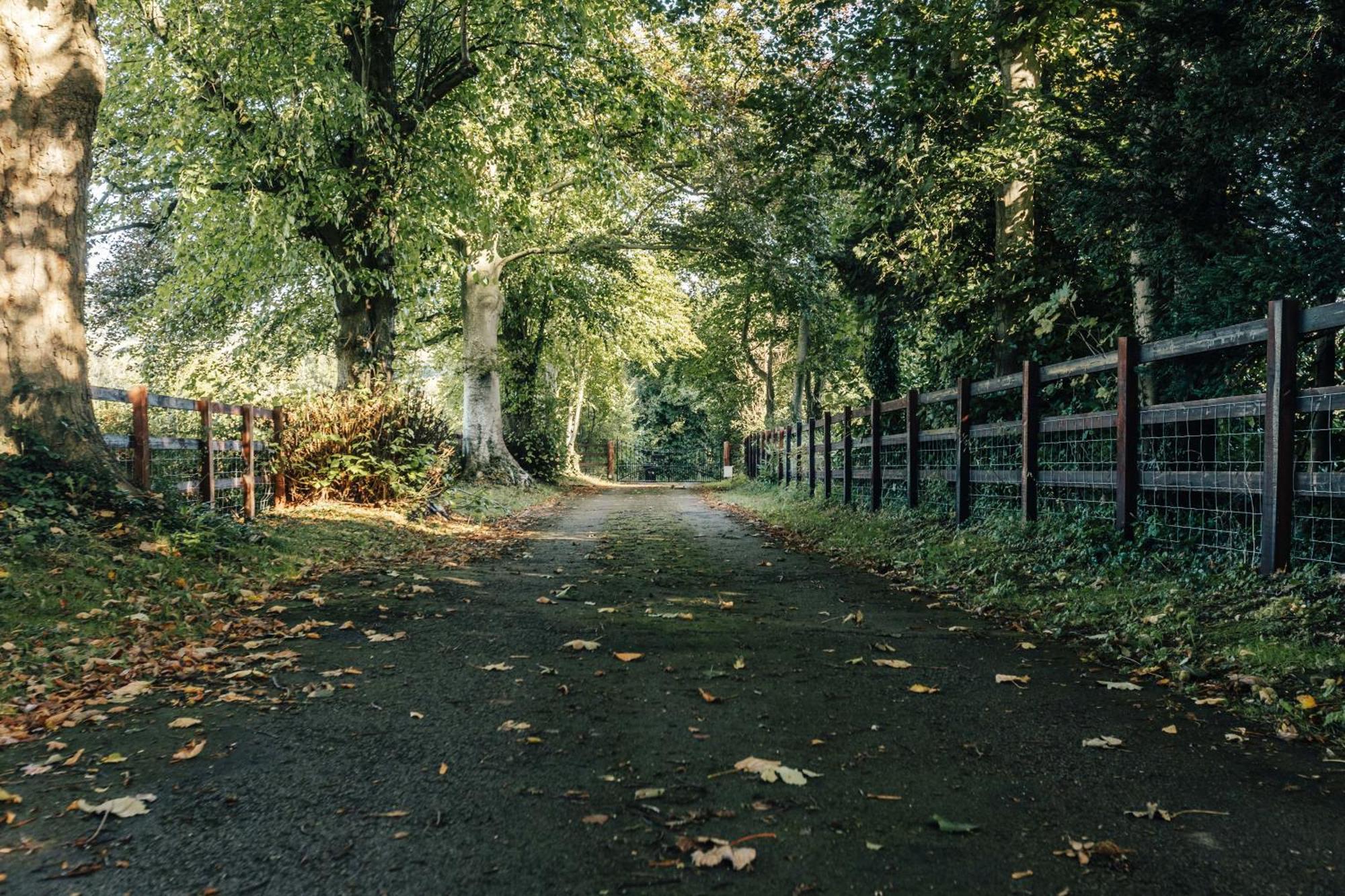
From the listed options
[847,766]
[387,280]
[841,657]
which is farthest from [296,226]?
[847,766]

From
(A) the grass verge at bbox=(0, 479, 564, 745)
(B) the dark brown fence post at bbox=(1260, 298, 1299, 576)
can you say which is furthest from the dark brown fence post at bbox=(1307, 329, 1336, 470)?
(A) the grass verge at bbox=(0, 479, 564, 745)

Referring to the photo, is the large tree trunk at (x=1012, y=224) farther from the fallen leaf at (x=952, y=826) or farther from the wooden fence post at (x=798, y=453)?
the fallen leaf at (x=952, y=826)

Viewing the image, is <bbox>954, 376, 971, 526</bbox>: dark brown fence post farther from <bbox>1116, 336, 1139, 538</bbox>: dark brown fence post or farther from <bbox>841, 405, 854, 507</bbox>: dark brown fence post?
<bbox>841, 405, 854, 507</bbox>: dark brown fence post

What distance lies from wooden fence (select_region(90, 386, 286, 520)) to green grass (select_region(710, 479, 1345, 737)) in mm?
6729

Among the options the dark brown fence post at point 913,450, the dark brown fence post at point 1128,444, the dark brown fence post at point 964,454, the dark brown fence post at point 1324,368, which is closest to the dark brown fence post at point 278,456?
the dark brown fence post at point 913,450

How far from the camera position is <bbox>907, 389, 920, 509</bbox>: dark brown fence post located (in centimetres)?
1131

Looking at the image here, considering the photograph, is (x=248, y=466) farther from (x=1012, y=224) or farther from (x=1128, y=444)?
(x=1012, y=224)

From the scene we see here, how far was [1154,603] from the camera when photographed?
5.42m

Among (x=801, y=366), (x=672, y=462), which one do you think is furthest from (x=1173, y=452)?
(x=672, y=462)

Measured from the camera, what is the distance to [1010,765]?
124 inches

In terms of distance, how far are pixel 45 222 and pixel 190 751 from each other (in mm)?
5524

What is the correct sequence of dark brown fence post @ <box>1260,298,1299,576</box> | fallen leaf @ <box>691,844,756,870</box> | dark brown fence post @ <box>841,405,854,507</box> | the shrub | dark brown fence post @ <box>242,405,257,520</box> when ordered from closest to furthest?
1. fallen leaf @ <box>691,844,756,870</box>
2. dark brown fence post @ <box>1260,298,1299,576</box>
3. dark brown fence post @ <box>242,405,257,520</box>
4. the shrub
5. dark brown fence post @ <box>841,405,854,507</box>

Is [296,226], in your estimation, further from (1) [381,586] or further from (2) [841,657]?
(2) [841,657]

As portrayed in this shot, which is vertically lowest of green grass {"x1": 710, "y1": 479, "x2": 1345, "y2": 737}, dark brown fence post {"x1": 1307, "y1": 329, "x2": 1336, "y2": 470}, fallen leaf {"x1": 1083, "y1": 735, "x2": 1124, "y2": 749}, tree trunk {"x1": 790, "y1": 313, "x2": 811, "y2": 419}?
fallen leaf {"x1": 1083, "y1": 735, "x2": 1124, "y2": 749}
